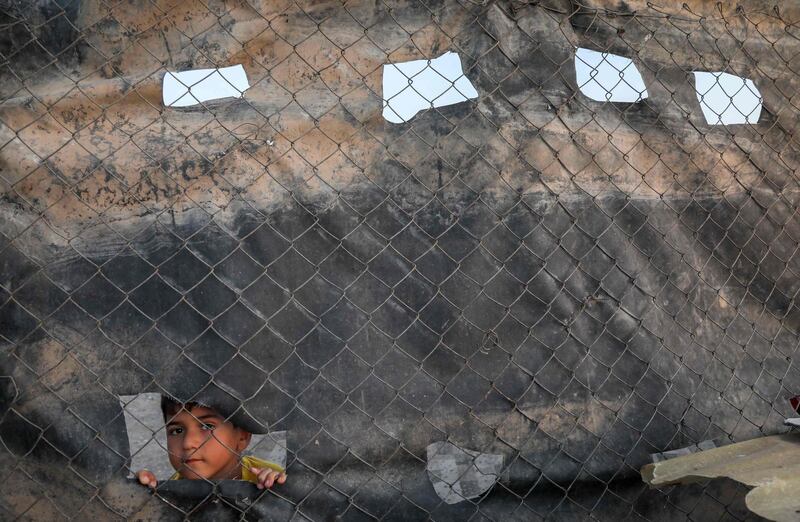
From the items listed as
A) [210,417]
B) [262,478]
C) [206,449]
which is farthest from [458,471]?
[206,449]

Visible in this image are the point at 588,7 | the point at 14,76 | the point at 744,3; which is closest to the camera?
the point at 14,76

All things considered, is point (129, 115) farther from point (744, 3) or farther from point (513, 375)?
point (744, 3)

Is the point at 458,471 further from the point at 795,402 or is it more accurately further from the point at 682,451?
the point at 795,402

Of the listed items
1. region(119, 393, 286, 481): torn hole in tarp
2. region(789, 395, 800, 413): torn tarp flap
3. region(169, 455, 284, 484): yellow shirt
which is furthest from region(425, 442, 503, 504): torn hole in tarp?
region(789, 395, 800, 413): torn tarp flap

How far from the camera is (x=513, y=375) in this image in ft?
8.12

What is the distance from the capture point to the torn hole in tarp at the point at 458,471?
7.73 ft

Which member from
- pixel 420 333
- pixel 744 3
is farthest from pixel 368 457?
pixel 744 3

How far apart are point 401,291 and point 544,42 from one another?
1.06 metres

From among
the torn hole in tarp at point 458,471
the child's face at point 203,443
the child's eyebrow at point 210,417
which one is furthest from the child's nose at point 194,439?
the torn hole in tarp at point 458,471

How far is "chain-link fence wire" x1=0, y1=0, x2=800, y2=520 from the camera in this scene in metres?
2.15

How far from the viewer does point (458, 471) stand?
2377mm

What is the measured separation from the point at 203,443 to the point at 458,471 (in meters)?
0.80

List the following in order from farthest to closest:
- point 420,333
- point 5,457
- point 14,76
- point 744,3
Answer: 1. point 744,3
2. point 420,333
3. point 14,76
4. point 5,457

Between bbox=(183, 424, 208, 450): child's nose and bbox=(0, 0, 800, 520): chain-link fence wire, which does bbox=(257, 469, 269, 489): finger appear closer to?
bbox=(0, 0, 800, 520): chain-link fence wire
